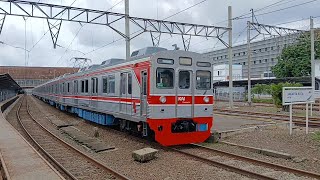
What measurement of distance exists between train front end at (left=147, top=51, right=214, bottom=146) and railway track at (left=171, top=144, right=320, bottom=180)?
0.60m

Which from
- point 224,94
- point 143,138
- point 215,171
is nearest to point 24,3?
point 143,138

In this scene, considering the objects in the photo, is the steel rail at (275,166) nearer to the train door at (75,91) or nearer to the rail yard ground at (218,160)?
the rail yard ground at (218,160)

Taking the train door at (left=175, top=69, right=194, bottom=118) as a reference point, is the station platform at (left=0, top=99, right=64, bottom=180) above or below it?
below

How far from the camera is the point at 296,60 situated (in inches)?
1934

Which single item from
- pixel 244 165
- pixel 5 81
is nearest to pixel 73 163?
pixel 244 165

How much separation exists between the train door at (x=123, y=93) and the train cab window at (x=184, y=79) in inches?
95.1

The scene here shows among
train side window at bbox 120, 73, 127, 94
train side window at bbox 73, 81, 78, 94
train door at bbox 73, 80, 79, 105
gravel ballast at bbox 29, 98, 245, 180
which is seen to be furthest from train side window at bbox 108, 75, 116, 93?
train side window at bbox 73, 81, 78, 94

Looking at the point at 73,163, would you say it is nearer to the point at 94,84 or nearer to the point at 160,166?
the point at 160,166

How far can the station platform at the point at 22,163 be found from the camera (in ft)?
23.5

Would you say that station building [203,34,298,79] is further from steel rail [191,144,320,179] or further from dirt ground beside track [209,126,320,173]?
steel rail [191,144,320,179]

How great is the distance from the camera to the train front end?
1057 centimetres

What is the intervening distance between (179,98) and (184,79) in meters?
0.72

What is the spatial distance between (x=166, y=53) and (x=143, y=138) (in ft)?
12.8

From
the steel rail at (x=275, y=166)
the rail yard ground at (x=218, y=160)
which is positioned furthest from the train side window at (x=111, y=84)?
the steel rail at (x=275, y=166)
